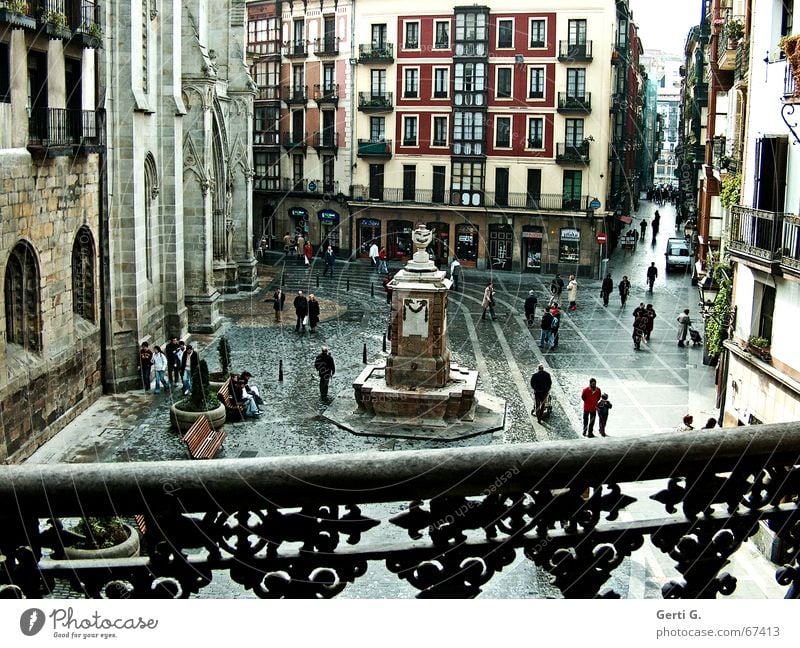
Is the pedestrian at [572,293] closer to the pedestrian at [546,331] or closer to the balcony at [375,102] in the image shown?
the pedestrian at [546,331]

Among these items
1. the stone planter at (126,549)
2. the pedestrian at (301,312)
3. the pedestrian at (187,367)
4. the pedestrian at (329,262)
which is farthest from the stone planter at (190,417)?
the pedestrian at (329,262)

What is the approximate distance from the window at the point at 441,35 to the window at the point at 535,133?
22.0 ft

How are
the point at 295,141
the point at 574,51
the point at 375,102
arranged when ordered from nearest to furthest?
the point at 574,51, the point at 375,102, the point at 295,141

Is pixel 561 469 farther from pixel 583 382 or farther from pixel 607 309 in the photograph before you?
pixel 607 309

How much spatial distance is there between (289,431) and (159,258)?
11.9 m

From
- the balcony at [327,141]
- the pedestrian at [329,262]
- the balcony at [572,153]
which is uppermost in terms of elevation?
the balcony at [327,141]

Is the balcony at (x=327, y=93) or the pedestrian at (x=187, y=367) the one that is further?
the balcony at (x=327, y=93)

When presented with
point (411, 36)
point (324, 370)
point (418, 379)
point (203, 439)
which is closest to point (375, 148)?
point (411, 36)

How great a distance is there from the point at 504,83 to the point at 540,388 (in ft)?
124

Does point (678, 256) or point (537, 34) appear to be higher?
point (537, 34)

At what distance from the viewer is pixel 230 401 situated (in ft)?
93.0

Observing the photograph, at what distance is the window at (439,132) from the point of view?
6444cm

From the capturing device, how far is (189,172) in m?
42.7

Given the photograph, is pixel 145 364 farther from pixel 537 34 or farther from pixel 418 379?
pixel 537 34
